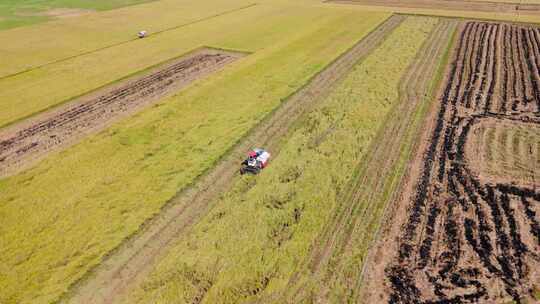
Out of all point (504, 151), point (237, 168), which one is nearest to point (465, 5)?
point (504, 151)

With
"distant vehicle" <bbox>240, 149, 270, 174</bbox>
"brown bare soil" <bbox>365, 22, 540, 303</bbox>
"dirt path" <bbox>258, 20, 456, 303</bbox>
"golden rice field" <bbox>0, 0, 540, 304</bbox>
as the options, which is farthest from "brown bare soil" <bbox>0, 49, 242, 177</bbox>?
"brown bare soil" <bbox>365, 22, 540, 303</bbox>

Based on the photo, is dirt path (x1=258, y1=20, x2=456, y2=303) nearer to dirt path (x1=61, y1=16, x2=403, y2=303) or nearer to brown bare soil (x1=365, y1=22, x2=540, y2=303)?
brown bare soil (x1=365, y1=22, x2=540, y2=303)

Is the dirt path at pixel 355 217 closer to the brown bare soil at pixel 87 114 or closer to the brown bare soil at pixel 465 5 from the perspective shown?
the brown bare soil at pixel 87 114

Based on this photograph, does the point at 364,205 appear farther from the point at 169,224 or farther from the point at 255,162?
the point at 169,224

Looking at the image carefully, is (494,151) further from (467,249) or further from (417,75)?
(417,75)

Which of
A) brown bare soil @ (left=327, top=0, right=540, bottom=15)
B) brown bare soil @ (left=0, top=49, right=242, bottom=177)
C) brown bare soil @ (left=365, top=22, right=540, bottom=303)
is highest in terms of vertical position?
brown bare soil @ (left=327, top=0, right=540, bottom=15)

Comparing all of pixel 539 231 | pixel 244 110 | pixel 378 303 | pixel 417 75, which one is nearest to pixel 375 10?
pixel 417 75

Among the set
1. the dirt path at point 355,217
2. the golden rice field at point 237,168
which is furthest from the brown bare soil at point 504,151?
the dirt path at point 355,217
